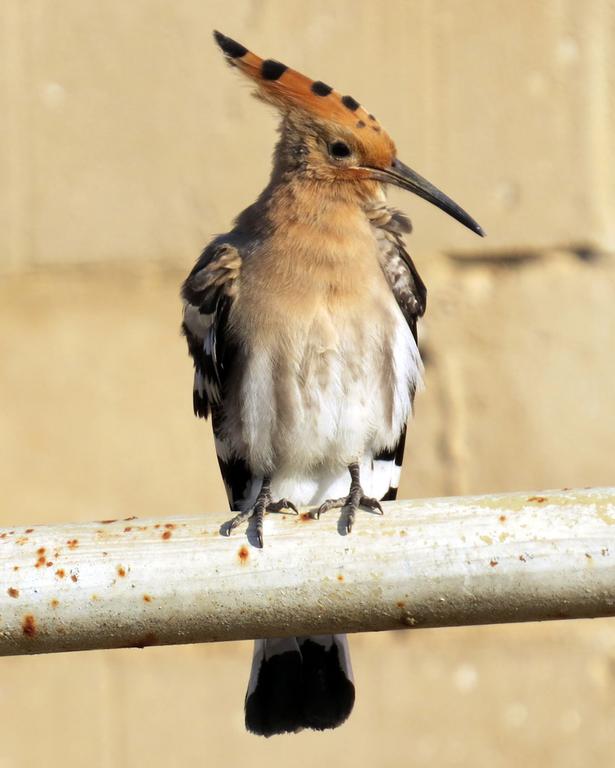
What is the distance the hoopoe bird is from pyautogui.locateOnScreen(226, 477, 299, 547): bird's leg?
0.6 inches

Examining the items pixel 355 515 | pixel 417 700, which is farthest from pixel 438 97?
pixel 355 515

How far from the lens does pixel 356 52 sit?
3.03 meters

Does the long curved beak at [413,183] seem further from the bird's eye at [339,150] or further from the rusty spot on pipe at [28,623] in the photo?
the rusty spot on pipe at [28,623]

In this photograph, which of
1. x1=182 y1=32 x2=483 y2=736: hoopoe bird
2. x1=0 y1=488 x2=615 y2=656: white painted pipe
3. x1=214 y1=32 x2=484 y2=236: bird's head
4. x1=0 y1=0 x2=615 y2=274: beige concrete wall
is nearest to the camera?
x1=0 y1=488 x2=615 y2=656: white painted pipe

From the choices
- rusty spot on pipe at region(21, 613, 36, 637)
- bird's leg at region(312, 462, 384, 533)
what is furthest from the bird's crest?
rusty spot on pipe at region(21, 613, 36, 637)

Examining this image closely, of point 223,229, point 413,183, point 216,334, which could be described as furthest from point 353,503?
point 223,229

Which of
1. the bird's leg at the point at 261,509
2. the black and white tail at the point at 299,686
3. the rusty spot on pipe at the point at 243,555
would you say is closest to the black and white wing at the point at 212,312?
the bird's leg at the point at 261,509

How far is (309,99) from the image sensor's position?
7.66ft

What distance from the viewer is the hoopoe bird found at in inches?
87.4

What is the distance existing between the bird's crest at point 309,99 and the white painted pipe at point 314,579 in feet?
3.25

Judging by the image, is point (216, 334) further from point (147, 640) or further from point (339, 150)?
point (147, 640)

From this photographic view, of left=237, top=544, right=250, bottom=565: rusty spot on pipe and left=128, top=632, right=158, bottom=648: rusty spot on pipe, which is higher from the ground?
left=237, top=544, right=250, bottom=565: rusty spot on pipe

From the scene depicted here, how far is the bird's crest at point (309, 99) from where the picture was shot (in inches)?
91.5

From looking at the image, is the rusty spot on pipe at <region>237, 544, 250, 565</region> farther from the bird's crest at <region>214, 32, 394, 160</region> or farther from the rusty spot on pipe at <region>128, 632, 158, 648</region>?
A: the bird's crest at <region>214, 32, 394, 160</region>
